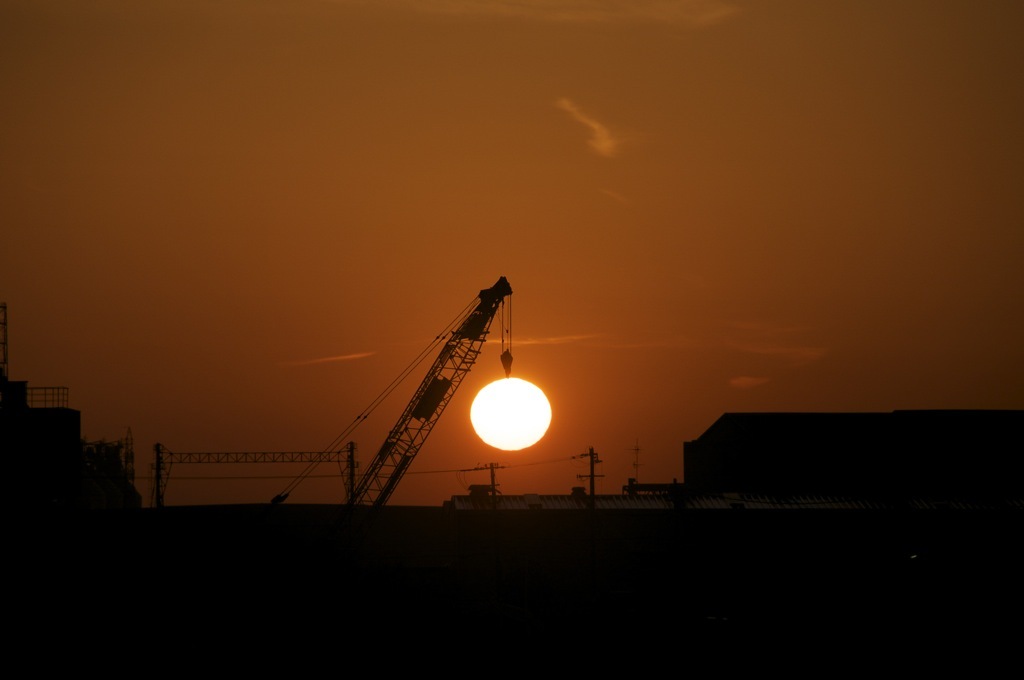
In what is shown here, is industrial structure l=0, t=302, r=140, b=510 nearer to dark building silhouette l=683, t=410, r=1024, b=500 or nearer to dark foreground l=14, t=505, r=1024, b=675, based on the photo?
dark foreground l=14, t=505, r=1024, b=675

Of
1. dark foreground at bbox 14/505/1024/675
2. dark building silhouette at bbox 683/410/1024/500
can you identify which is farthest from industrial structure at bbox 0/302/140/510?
dark building silhouette at bbox 683/410/1024/500

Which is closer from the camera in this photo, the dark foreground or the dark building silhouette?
the dark foreground

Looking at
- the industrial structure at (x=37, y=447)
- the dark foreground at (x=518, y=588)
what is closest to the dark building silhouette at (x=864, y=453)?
the dark foreground at (x=518, y=588)

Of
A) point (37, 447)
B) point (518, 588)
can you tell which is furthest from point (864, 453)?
point (37, 447)

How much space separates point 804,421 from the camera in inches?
3716

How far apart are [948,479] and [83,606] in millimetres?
61371

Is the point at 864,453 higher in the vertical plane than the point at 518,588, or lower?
higher

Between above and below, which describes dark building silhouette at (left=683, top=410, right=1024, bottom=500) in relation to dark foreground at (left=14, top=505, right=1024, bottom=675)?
above

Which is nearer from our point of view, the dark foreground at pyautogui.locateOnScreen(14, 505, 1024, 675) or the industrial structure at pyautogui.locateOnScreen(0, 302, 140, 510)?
the dark foreground at pyautogui.locateOnScreen(14, 505, 1024, 675)

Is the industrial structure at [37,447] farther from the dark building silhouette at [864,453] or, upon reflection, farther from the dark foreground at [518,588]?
the dark building silhouette at [864,453]

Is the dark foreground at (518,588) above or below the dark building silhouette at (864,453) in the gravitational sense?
below

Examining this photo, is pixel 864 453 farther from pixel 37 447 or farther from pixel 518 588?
pixel 37 447

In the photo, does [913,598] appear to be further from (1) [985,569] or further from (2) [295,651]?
(2) [295,651]

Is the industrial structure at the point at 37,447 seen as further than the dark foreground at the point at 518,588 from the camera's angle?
Yes
